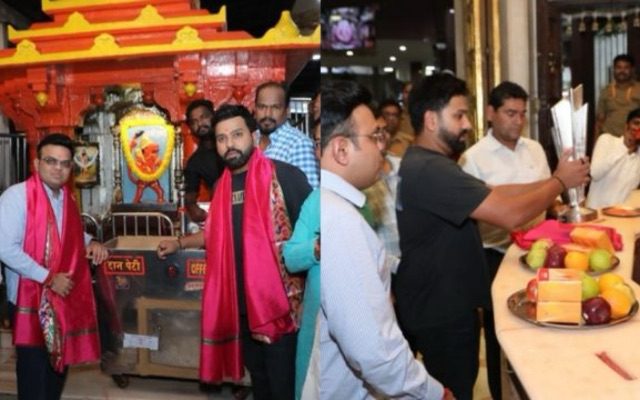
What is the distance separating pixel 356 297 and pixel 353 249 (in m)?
0.06

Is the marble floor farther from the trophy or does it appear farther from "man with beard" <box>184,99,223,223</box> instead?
the trophy

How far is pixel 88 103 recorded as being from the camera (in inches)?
35.4

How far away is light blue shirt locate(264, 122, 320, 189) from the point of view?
89 cm

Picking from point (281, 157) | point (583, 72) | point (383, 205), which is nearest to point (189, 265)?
point (281, 157)

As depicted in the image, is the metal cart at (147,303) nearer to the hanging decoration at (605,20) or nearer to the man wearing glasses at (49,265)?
the man wearing glasses at (49,265)

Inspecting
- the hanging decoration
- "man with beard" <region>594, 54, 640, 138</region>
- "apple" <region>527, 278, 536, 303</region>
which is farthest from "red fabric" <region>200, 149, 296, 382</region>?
"man with beard" <region>594, 54, 640, 138</region>

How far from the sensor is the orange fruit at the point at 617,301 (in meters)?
1.17

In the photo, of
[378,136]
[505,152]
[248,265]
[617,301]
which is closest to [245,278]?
[248,265]

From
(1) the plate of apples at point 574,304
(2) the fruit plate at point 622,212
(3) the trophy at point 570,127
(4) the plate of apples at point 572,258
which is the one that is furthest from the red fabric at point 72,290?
(2) the fruit plate at point 622,212

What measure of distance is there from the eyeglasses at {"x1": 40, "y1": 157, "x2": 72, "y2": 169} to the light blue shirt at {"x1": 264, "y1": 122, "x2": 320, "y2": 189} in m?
0.26

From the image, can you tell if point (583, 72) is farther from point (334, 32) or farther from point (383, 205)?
point (334, 32)

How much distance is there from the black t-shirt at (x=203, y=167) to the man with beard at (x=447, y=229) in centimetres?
65

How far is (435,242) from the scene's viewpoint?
60.6 inches

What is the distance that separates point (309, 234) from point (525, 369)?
384mm
